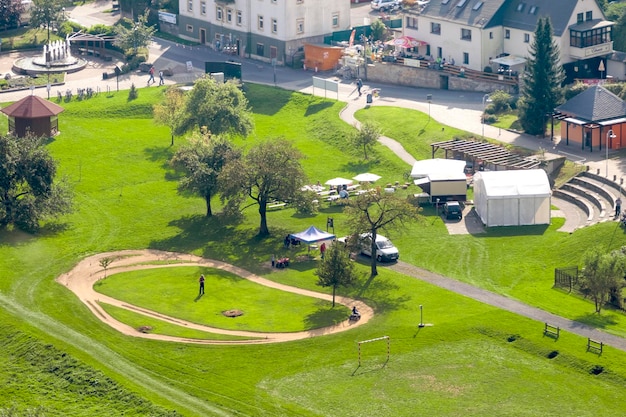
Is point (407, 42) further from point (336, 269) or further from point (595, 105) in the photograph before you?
point (336, 269)

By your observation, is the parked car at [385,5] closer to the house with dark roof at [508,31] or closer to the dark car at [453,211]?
the house with dark roof at [508,31]

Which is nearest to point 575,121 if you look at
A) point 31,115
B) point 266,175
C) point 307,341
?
point 266,175

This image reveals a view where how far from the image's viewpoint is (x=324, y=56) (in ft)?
552

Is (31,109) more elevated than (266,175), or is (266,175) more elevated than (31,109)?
(31,109)

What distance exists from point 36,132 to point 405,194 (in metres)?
41.2

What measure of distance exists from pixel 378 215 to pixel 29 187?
33341 millimetres

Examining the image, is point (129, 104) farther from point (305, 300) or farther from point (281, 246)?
point (305, 300)

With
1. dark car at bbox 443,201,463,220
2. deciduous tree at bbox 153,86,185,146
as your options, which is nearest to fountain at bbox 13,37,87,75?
deciduous tree at bbox 153,86,185,146

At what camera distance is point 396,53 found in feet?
542

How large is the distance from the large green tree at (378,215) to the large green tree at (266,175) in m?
10.1

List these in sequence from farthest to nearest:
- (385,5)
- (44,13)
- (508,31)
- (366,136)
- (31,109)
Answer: (385,5) → (44,13) → (508,31) → (31,109) → (366,136)

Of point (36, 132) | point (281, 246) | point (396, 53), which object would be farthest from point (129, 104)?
point (281, 246)

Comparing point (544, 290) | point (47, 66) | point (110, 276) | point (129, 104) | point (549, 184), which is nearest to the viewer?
point (544, 290)

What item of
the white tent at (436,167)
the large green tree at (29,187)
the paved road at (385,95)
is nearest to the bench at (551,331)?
the paved road at (385,95)
